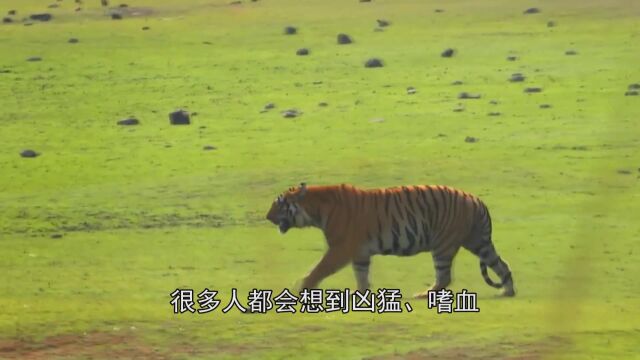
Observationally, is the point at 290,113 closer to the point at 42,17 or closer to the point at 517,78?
the point at 517,78

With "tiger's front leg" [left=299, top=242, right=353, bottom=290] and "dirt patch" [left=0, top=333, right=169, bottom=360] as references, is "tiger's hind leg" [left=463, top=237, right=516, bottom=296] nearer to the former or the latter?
"tiger's front leg" [left=299, top=242, right=353, bottom=290]

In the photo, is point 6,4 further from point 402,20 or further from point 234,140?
point 234,140

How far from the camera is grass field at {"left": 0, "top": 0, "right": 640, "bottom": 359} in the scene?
14805 millimetres

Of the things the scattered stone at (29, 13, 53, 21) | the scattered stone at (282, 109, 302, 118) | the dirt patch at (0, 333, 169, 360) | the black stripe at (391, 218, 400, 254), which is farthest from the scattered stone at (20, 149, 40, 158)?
the scattered stone at (29, 13, 53, 21)

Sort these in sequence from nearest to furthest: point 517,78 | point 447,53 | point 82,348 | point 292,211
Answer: point 82,348
point 292,211
point 517,78
point 447,53

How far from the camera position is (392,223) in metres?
17.3

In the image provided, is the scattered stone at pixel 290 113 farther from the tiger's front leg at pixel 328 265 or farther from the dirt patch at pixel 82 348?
the dirt patch at pixel 82 348

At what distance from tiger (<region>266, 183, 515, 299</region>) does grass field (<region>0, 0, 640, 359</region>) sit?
503 mm

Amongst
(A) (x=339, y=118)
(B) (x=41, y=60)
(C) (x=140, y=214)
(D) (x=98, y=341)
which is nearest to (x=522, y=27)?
(B) (x=41, y=60)

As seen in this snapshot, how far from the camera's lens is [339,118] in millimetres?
33844

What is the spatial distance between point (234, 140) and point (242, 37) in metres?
19.6

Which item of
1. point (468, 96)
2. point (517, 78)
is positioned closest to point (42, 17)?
point (517, 78)

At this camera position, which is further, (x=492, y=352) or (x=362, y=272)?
(x=362, y=272)

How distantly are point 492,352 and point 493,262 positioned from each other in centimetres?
366
